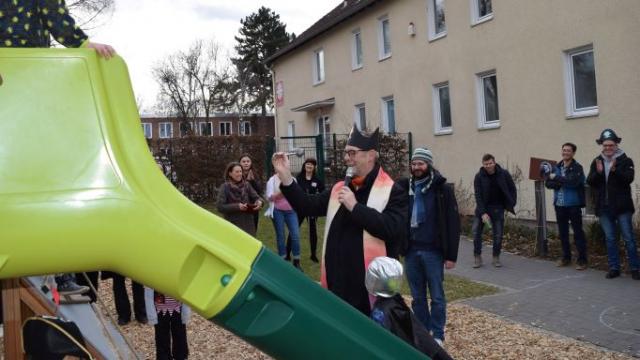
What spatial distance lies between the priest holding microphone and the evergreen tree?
154 feet

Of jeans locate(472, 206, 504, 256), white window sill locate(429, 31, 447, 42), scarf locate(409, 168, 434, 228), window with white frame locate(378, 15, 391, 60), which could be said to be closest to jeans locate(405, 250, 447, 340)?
scarf locate(409, 168, 434, 228)

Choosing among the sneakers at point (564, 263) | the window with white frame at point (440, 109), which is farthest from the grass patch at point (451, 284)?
the window with white frame at point (440, 109)

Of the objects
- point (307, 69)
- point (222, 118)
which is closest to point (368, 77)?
point (307, 69)

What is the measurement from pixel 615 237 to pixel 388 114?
11658mm

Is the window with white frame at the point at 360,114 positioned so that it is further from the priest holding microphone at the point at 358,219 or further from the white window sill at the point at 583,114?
the priest holding microphone at the point at 358,219

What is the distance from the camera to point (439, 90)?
1630cm

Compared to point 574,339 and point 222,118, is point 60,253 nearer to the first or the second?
point 574,339

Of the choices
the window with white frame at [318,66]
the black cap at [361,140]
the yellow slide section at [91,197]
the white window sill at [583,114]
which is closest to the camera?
the yellow slide section at [91,197]

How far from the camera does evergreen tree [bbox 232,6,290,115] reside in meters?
50.2

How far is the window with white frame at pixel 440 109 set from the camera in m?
16.1

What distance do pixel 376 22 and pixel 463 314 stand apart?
46.2 ft

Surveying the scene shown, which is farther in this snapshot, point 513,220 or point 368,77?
point 368,77

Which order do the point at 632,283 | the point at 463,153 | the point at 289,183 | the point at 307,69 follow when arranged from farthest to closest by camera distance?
the point at 307,69 → the point at 463,153 → the point at 632,283 → the point at 289,183

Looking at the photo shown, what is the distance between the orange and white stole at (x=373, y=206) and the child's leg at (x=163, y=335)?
1871mm
